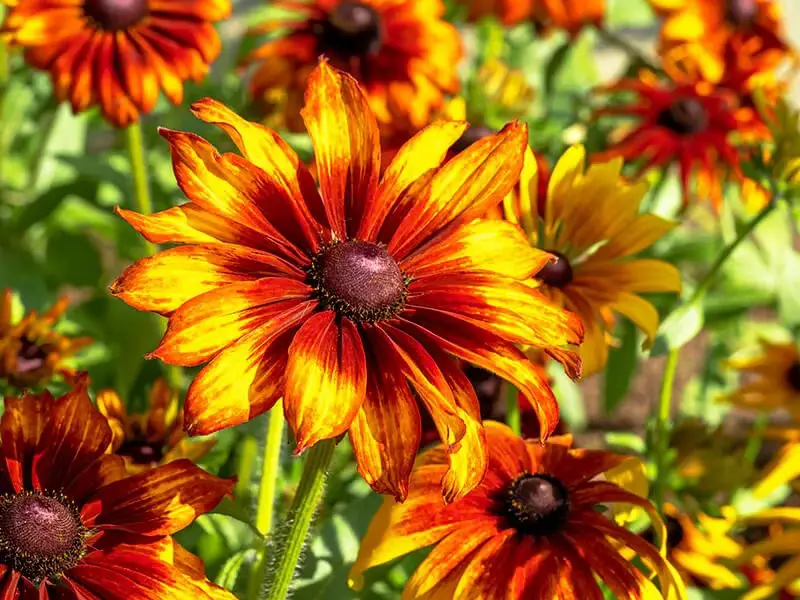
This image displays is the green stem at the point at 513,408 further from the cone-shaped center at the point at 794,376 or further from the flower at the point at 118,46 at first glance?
the cone-shaped center at the point at 794,376

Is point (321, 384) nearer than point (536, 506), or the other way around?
point (321, 384)

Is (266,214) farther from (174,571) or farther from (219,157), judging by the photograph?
(174,571)

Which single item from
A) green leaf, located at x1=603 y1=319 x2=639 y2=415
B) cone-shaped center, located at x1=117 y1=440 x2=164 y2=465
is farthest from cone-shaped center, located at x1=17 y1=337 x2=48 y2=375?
green leaf, located at x1=603 y1=319 x2=639 y2=415

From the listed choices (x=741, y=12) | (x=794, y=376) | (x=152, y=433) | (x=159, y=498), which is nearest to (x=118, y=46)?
(x=152, y=433)

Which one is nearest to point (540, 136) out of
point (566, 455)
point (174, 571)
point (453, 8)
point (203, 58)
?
point (453, 8)

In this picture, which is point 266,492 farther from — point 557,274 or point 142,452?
point 557,274

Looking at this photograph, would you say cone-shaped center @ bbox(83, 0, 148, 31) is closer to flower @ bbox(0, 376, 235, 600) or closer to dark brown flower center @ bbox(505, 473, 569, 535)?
flower @ bbox(0, 376, 235, 600)
